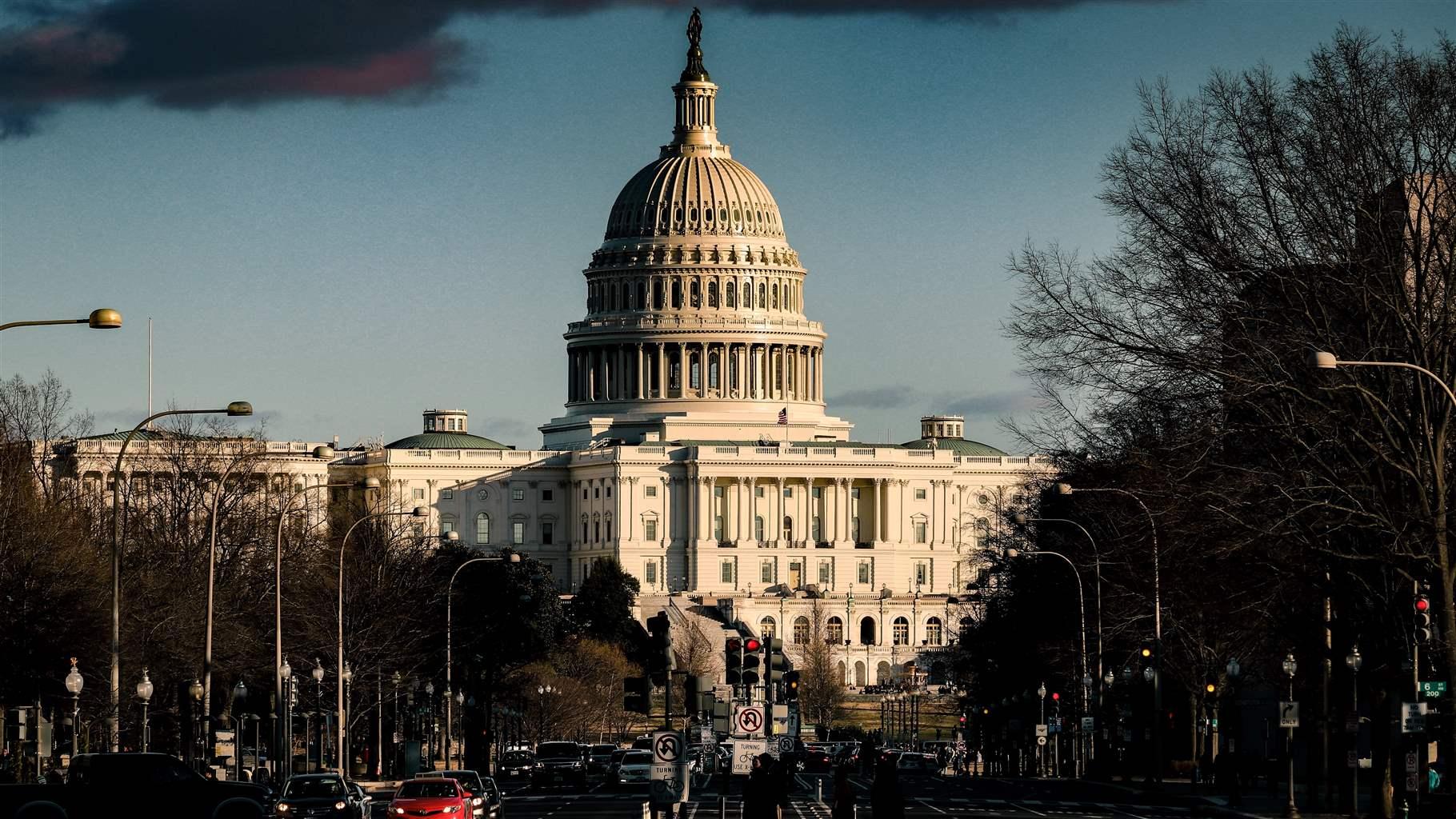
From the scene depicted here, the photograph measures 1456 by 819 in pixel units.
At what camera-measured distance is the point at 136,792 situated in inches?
1911

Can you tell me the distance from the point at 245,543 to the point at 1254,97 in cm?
5252

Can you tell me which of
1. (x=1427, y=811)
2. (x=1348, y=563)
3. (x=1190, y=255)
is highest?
(x=1190, y=255)

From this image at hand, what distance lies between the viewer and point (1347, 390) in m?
53.6

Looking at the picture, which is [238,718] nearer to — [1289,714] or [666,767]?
[1289,714]

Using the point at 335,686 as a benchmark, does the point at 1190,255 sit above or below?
above

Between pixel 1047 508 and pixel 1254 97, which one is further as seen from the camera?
pixel 1047 508

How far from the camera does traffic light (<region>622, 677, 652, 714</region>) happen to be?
4700 centimetres

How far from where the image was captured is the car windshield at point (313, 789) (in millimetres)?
56375

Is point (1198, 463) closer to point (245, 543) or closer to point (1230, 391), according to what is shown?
point (1230, 391)

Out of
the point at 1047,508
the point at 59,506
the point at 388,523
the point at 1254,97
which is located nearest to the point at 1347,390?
the point at 1254,97

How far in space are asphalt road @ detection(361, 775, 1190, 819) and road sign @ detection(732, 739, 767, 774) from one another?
5177 millimetres

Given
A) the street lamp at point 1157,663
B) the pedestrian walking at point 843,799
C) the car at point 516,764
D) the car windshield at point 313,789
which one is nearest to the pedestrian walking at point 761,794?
→ the pedestrian walking at point 843,799

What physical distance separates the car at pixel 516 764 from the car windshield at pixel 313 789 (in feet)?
164

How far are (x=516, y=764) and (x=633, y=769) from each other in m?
21.9
